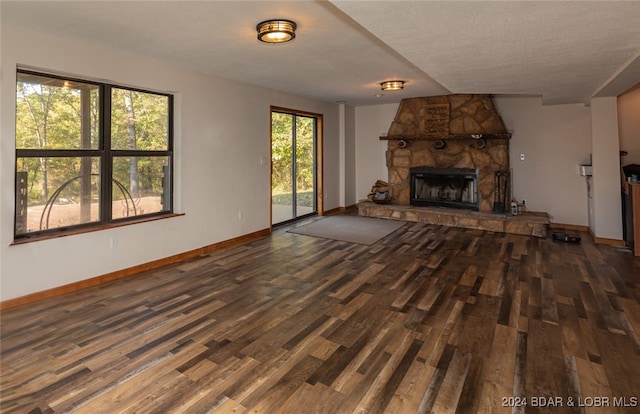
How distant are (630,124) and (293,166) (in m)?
5.77

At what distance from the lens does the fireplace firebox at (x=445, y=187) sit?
6.94 meters

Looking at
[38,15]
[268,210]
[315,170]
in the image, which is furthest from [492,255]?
[38,15]

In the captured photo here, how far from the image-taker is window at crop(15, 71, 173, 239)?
3.33m

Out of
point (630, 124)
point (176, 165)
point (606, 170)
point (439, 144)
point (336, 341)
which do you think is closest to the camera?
point (336, 341)

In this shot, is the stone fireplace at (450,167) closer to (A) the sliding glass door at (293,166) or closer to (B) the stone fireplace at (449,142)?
(B) the stone fireplace at (449,142)

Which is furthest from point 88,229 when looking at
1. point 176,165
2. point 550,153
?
point 550,153

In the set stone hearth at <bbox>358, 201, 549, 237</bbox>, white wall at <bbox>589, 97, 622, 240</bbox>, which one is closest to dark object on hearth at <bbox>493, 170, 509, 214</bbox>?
stone hearth at <bbox>358, 201, 549, 237</bbox>

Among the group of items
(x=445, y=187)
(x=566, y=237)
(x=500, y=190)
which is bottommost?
(x=566, y=237)

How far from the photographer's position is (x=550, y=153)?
Result: 20.9ft

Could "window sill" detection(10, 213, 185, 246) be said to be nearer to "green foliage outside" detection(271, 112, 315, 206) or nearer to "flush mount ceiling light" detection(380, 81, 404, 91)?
"green foliage outside" detection(271, 112, 315, 206)

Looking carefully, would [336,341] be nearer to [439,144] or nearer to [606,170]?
[606,170]

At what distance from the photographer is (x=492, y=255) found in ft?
15.5

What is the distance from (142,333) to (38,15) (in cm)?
270

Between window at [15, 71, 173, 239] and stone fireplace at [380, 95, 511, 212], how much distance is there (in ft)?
15.8
